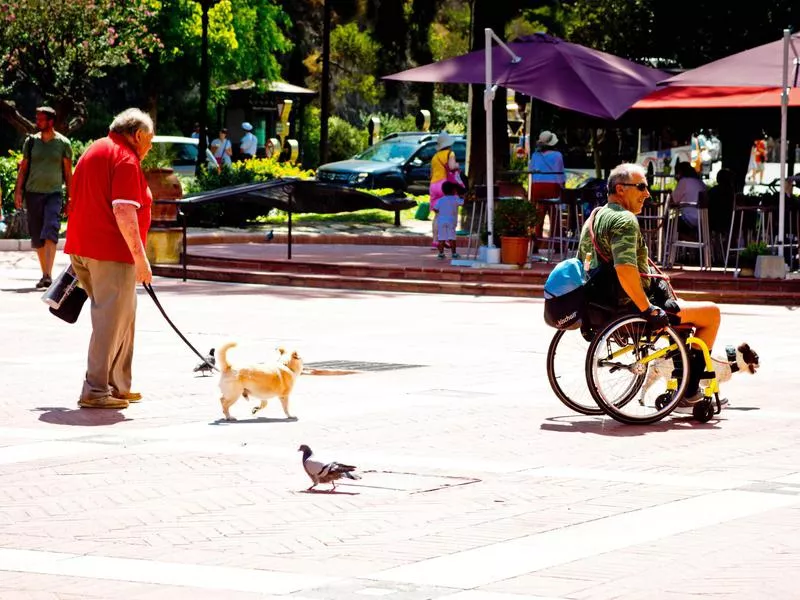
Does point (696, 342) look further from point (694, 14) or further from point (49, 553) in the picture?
point (694, 14)

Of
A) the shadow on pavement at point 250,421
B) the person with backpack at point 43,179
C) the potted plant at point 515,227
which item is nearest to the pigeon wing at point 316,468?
the shadow on pavement at point 250,421

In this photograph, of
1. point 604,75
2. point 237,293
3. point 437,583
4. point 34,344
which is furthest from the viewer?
point 604,75

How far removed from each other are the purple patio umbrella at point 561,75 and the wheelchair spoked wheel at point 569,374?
365 inches

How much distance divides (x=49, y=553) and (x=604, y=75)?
49.3 ft

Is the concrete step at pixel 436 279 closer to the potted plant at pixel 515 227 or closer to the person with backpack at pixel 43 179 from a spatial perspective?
the potted plant at pixel 515 227

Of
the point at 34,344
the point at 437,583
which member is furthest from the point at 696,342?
the point at 34,344

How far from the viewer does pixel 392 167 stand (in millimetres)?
40719

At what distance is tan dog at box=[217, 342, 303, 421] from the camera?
9695 mm

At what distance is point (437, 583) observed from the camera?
604cm

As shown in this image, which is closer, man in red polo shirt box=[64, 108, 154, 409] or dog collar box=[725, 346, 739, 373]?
man in red polo shirt box=[64, 108, 154, 409]

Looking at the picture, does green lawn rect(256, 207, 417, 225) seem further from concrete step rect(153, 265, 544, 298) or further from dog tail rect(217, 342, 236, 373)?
dog tail rect(217, 342, 236, 373)

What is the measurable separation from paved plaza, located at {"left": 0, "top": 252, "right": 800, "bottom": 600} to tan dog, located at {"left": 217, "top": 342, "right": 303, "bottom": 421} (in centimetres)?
17

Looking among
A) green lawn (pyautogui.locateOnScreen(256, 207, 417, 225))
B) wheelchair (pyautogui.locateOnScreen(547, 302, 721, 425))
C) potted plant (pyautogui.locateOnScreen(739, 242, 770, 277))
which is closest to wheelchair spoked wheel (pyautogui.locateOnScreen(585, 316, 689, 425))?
wheelchair (pyautogui.locateOnScreen(547, 302, 721, 425))

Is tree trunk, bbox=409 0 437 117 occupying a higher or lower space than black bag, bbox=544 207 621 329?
higher
